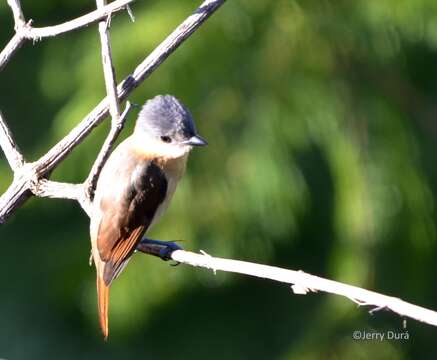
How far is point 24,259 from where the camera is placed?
699 cm

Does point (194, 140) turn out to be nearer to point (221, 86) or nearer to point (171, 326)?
point (221, 86)

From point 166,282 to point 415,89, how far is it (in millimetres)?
1414

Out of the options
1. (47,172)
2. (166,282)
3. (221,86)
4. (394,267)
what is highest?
(47,172)

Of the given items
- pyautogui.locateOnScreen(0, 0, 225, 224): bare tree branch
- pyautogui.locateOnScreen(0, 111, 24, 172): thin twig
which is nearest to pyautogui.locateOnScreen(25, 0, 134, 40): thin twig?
pyautogui.locateOnScreen(0, 0, 225, 224): bare tree branch

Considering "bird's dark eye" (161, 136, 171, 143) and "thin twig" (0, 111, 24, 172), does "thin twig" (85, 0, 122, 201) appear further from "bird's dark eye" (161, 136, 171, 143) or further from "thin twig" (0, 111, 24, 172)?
"bird's dark eye" (161, 136, 171, 143)

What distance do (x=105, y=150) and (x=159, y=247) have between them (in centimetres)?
77

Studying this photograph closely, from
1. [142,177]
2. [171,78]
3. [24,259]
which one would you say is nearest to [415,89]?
[171,78]

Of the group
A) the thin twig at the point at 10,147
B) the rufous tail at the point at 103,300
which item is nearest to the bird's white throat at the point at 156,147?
the rufous tail at the point at 103,300

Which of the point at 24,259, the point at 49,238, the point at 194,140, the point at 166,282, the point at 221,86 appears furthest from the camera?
the point at 24,259

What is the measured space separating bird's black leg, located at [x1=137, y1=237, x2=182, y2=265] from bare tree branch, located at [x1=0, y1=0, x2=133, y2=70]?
752mm

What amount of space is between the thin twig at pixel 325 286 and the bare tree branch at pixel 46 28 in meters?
0.61

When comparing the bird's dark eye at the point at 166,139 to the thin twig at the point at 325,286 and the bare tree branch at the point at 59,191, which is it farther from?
the thin twig at the point at 325,286

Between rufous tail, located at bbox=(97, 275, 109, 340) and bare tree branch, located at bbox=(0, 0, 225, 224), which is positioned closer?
bare tree branch, located at bbox=(0, 0, 225, 224)

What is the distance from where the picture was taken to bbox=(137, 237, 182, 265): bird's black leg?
3.06 meters
